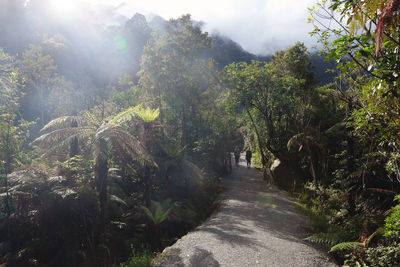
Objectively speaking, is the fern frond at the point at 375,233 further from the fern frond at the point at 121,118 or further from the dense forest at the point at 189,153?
the fern frond at the point at 121,118

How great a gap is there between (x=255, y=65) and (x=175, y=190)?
9.82m

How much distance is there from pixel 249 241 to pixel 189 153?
12.5 m

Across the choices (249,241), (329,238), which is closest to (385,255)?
(329,238)

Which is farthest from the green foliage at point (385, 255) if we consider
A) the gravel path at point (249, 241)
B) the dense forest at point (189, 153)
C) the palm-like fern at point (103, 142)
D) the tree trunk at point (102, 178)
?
the tree trunk at point (102, 178)

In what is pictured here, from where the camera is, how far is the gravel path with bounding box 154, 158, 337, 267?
5.31m

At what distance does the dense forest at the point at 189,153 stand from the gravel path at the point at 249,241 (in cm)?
Answer: 53

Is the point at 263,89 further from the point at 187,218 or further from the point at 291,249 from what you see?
the point at 291,249

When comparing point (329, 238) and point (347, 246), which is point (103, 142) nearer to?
point (329, 238)

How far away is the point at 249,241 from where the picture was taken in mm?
6348

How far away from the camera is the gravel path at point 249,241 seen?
17.4ft

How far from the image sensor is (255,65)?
17.2 m

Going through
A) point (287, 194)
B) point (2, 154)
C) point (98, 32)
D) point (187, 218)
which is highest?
point (98, 32)

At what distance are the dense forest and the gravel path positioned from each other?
527 mm

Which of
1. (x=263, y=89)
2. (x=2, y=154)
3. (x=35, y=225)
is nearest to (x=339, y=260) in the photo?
(x=35, y=225)
